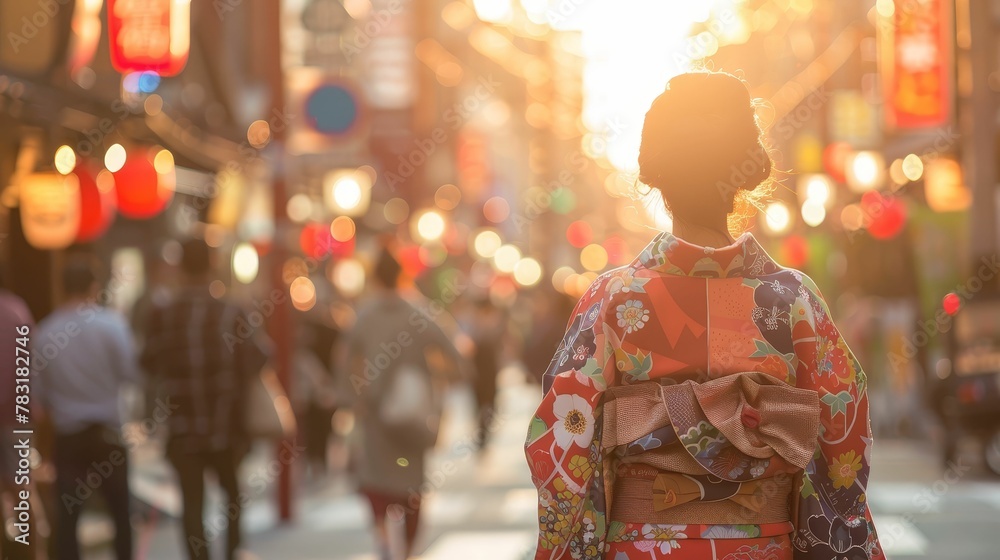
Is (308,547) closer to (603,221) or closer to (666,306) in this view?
(666,306)

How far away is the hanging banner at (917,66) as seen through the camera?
20.6 m

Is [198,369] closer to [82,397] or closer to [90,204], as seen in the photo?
[82,397]

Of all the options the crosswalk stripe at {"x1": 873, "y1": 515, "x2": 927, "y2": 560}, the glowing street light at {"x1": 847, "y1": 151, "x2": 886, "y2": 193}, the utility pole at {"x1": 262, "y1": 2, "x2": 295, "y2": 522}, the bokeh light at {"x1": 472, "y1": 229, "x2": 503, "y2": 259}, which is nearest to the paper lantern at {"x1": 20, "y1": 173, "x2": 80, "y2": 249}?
the utility pole at {"x1": 262, "y1": 2, "x2": 295, "y2": 522}

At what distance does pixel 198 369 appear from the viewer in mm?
8656

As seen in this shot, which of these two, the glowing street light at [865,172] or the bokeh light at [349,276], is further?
the bokeh light at [349,276]

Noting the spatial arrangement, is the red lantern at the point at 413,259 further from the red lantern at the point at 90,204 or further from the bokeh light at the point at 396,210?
the red lantern at the point at 90,204

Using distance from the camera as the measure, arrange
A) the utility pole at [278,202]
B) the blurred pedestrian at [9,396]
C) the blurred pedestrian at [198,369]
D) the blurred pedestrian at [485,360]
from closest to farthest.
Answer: the blurred pedestrian at [9,396], the blurred pedestrian at [198,369], the utility pole at [278,202], the blurred pedestrian at [485,360]

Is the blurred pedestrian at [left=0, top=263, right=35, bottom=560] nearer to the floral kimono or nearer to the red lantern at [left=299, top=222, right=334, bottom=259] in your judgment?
the floral kimono

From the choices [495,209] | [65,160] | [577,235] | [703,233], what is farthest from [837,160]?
[577,235]

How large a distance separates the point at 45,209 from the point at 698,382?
29.1 ft

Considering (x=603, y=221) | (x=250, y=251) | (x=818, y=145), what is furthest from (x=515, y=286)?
(x=603, y=221)

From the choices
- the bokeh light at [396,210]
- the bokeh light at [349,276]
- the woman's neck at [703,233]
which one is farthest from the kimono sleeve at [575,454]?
the bokeh light at [396,210]

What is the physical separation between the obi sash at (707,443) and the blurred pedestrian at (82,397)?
5.62 meters

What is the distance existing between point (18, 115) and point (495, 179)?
5520 centimetres
